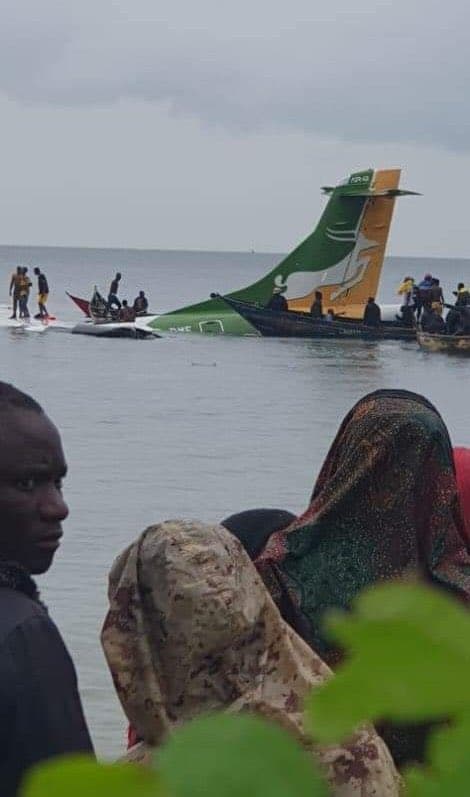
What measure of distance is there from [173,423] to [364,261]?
14995 millimetres

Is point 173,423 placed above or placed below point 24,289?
below

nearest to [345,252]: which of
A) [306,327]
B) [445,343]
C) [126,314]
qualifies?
[306,327]

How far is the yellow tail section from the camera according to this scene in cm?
3459

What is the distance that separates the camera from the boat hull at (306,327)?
1352 inches

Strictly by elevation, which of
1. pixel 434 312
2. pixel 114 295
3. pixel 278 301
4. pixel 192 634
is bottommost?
pixel 114 295

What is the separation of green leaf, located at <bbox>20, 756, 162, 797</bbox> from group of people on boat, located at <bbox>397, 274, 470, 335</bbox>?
31464 millimetres

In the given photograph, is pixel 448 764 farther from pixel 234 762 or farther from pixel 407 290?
pixel 407 290

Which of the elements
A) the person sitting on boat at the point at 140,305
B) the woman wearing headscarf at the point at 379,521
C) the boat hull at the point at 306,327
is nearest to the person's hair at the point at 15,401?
the woman wearing headscarf at the point at 379,521

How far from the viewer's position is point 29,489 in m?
2.33

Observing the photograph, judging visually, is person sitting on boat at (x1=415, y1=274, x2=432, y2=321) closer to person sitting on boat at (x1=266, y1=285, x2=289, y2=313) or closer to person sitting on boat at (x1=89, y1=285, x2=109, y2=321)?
person sitting on boat at (x1=266, y1=285, x2=289, y2=313)

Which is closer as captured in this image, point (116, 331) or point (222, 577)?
point (222, 577)

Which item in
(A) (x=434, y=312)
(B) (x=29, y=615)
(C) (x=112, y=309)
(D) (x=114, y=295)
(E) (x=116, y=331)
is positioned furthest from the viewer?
(C) (x=112, y=309)

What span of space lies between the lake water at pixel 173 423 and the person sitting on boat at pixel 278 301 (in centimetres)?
91

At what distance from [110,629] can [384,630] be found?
80.0 inches
